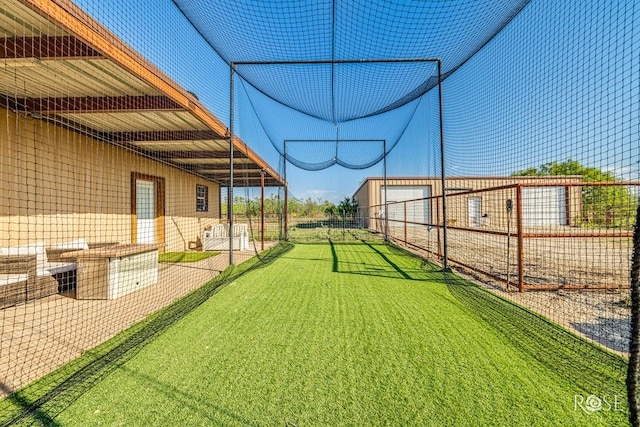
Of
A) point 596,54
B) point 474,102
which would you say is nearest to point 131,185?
point 474,102

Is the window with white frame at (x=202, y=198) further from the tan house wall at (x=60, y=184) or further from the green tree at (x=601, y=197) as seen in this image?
the green tree at (x=601, y=197)

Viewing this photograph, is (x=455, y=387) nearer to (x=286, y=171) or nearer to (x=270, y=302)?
(x=270, y=302)

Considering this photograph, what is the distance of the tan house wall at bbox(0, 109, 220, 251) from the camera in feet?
12.3

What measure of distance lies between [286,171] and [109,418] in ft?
31.5

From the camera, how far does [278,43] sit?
4.61m

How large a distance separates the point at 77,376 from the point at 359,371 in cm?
190

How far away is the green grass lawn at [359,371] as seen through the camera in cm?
143

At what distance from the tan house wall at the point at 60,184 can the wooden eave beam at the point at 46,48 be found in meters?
1.31

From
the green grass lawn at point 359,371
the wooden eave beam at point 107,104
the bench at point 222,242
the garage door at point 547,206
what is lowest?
the green grass lawn at point 359,371

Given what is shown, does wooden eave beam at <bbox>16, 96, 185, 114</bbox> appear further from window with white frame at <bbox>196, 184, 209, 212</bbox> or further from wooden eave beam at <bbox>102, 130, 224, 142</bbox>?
window with white frame at <bbox>196, 184, 209, 212</bbox>

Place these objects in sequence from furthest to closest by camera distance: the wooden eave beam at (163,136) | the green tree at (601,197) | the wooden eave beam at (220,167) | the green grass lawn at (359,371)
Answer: the wooden eave beam at (220,167), the wooden eave beam at (163,136), the green tree at (601,197), the green grass lawn at (359,371)

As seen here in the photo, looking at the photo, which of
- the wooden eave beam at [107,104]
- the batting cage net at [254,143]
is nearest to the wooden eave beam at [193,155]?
the batting cage net at [254,143]

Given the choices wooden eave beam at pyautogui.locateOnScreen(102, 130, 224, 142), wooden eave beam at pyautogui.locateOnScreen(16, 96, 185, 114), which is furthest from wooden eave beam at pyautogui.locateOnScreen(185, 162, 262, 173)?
wooden eave beam at pyautogui.locateOnScreen(16, 96, 185, 114)

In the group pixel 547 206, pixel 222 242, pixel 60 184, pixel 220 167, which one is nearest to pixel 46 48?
pixel 60 184
